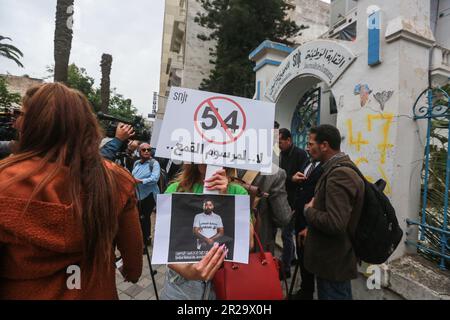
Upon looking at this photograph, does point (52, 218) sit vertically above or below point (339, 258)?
above

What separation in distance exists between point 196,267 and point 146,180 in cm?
317

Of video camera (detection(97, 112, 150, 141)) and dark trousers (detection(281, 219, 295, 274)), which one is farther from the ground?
video camera (detection(97, 112, 150, 141))

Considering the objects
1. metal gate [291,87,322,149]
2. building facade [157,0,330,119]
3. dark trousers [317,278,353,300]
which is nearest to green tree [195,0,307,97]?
building facade [157,0,330,119]

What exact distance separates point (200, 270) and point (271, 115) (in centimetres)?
90

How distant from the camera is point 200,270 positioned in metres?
1.20

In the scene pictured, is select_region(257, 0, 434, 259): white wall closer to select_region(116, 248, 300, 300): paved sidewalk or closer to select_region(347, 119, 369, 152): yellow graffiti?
select_region(347, 119, 369, 152): yellow graffiti

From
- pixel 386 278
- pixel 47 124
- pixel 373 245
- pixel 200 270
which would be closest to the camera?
pixel 47 124

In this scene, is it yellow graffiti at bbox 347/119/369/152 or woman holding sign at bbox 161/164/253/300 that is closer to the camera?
woman holding sign at bbox 161/164/253/300

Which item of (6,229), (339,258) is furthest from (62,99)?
(339,258)

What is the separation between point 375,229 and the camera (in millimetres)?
1887

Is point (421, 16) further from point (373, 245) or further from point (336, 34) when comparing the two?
point (336, 34)

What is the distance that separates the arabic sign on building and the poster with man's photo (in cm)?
308

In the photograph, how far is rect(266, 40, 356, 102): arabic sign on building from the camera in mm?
3566

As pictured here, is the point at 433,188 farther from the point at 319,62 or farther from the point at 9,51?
the point at 9,51
